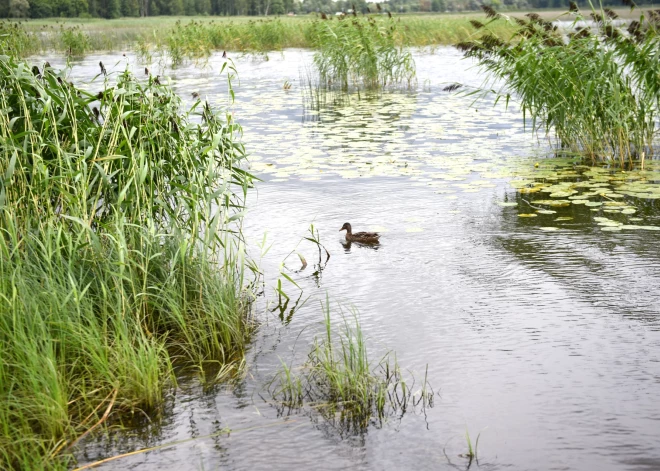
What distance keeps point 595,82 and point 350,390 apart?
492 centimetres

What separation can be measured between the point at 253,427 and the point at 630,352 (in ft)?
6.39

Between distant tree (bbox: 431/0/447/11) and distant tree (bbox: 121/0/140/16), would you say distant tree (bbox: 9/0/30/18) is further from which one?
distant tree (bbox: 431/0/447/11)

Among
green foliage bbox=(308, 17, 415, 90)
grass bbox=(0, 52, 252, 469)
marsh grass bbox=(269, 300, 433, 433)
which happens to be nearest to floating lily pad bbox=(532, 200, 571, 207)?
grass bbox=(0, 52, 252, 469)

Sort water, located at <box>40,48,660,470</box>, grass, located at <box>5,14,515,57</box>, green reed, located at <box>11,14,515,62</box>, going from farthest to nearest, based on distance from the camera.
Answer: grass, located at <box>5,14,515,57</box>
green reed, located at <box>11,14,515,62</box>
water, located at <box>40,48,660,470</box>

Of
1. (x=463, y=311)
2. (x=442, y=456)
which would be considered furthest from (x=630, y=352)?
(x=442, y=456)

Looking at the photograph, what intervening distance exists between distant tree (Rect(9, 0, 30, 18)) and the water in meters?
39.3

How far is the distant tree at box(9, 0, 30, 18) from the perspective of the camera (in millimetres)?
42250

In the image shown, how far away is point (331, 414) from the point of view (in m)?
3.21

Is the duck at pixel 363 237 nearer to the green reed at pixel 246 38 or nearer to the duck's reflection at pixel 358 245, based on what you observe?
the duck's reflection at pixel 358 245

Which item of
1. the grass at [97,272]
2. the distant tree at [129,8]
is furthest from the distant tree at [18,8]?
the grass at [97,272]

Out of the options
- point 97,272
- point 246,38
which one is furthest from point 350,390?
point 246,38

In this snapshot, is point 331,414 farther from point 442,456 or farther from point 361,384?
point 442,456

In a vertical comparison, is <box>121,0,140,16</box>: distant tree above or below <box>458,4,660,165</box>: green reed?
above

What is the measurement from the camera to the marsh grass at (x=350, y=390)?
3193 millimetres
